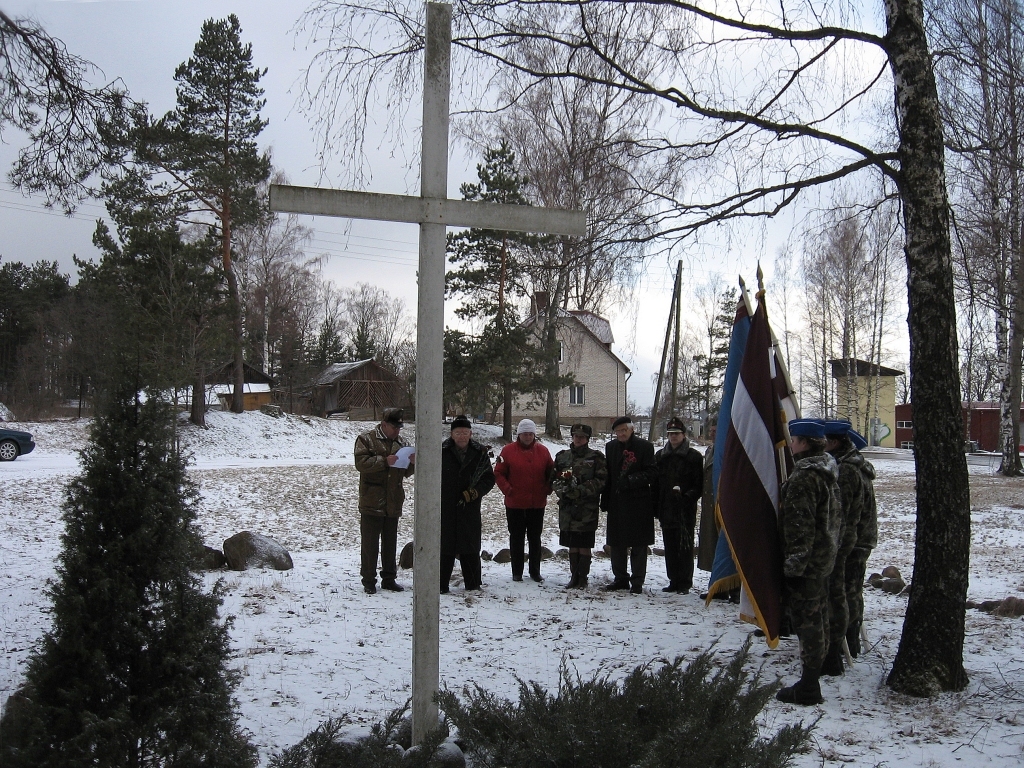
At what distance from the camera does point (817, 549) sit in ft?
16.8

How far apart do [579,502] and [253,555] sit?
12.8 feet

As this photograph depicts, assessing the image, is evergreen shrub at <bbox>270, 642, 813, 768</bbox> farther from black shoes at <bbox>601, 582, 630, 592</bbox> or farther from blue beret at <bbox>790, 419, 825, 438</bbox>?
black shoes at <bbox>601, 582, 630, 592</bbox>

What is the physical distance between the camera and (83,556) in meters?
2.63

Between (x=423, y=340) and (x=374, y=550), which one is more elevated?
(x=423, y=340)

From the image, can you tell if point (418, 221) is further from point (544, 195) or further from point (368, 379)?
point (368, 379)

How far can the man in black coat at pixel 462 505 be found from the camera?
8211mm

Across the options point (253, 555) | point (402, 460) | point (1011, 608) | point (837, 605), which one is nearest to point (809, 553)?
point (837, 605)

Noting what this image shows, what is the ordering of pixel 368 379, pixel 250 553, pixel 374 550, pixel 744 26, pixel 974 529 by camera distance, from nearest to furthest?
pixel 744 26 < pixel 374 550 < pixel 250 553 < pixel 974 529 < pixel 368 379

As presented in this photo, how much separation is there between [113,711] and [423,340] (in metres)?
2.04

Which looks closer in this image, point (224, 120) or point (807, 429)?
point (807, 429)

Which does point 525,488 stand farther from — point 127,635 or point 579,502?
point 127,635

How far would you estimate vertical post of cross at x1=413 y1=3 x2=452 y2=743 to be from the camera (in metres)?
3.83

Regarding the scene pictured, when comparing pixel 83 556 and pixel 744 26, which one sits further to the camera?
pixel 744 26

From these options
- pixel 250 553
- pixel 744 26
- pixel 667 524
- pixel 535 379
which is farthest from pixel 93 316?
pixel 744 26
